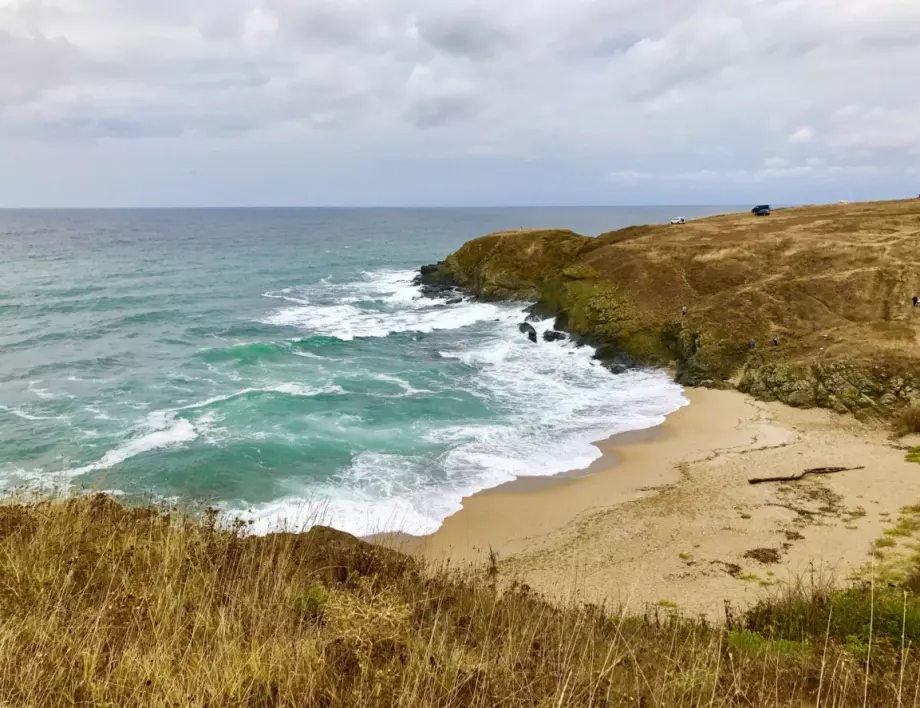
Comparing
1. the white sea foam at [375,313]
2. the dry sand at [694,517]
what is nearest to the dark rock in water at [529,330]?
the white sea foam at [375,313]

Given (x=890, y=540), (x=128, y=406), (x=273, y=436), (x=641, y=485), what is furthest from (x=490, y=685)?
(x=128, y=406)

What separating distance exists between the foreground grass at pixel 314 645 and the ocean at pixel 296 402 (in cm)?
399

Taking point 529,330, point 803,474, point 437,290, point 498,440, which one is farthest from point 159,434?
point 437,290

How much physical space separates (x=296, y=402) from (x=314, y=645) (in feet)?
80.0

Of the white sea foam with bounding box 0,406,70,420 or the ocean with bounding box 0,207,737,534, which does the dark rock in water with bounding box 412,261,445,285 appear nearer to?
the ocean with bounding box 0,207,737,534

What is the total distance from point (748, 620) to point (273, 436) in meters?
19.2

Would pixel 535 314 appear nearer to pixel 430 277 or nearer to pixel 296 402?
pixel 430 277

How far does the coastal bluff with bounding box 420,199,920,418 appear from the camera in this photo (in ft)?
90.4

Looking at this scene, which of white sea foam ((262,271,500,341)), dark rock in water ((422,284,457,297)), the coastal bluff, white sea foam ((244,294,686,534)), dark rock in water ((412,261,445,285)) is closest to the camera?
white sea foam ((244,294,686,534))

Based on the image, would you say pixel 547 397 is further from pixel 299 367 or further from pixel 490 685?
pixel 490 685

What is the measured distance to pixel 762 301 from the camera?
1371 inches

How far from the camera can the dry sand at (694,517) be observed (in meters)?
13.9

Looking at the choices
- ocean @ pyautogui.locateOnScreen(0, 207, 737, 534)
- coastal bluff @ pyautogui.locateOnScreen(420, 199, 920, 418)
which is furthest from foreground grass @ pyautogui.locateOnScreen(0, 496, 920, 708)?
coastal bluff @ pyautogui.locateOnScreen(420, 199, 920, 418)

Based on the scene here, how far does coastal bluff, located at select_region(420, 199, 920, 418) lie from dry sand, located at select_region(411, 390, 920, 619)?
15.2ft
